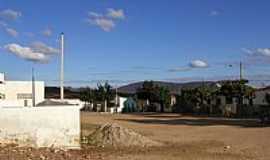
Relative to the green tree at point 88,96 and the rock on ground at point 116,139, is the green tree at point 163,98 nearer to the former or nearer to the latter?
the green tree at point 88,96

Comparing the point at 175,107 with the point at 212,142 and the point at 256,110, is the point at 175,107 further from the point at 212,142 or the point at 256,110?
the point at 212,142

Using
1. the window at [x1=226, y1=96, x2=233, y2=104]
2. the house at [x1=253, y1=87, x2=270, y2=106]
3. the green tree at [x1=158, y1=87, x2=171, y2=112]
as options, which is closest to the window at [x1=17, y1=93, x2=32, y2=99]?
the window at [x1=226, y1=96, x2=233, y2=104]

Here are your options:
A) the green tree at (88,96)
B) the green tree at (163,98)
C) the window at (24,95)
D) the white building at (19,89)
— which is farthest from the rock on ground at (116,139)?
the green tree at (88,96)

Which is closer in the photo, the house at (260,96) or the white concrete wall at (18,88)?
the white concrete wall at (18,88)

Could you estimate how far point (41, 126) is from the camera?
2048 cm

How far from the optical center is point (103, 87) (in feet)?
326

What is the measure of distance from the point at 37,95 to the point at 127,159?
4237cm

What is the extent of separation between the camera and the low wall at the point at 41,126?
19.9 meters

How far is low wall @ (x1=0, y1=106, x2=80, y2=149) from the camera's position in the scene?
19891 mm

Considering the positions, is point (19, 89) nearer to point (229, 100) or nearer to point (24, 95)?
point (24, 95)

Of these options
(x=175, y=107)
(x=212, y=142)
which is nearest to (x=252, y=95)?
(x=175, y=107)

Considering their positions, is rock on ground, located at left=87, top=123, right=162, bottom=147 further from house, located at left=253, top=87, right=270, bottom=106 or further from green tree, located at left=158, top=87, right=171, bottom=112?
green tree, located at left=158, top=87, right=171, bottom=112

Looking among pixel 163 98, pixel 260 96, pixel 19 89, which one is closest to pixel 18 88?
pixel 19 89

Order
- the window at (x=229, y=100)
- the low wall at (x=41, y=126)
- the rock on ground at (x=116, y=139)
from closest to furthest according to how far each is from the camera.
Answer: the low wall at (x=41, y=126) < the rock on ground at (x=116, y=139) < the window at (x=229, y=100)
